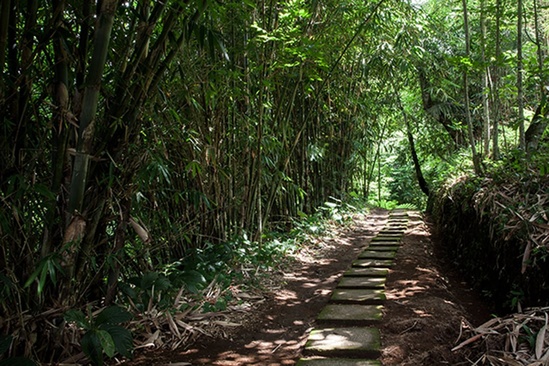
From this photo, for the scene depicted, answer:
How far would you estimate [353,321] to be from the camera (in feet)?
8.44

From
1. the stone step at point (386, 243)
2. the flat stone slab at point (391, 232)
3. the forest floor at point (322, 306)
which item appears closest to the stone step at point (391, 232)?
the flat stone slab at point (391, 232)

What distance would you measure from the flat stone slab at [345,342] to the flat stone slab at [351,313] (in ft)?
0.45

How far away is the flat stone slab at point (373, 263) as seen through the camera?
13.1 feet

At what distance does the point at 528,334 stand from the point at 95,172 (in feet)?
6.48

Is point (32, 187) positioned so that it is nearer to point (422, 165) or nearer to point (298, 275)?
point (298, 275)

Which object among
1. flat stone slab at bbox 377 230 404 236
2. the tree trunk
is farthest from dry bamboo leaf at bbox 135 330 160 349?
flat stone slab at bbox 377 230 404 236

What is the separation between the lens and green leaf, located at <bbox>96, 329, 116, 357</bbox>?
1.75 m

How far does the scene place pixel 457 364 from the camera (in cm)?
187

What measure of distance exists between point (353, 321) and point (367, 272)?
3.92 feet

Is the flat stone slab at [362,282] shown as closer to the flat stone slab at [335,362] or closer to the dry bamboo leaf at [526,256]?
the dry bamboo leaf at [526,256]

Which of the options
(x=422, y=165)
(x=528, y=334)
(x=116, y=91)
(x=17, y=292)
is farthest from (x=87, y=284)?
(x=422, y=165)

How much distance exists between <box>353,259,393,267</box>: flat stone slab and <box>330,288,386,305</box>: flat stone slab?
83 centimetres

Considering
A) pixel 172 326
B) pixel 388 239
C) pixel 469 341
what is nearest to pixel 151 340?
pixel 172 326

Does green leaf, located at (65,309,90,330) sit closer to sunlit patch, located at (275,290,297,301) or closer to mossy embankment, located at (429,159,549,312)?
sunlit patch, located at (275,290,297,301)
